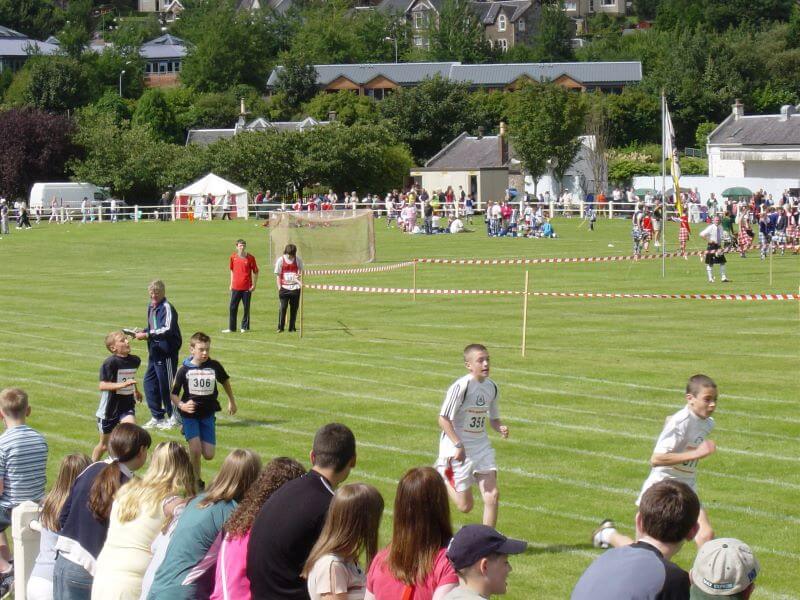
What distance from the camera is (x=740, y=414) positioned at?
690 inches

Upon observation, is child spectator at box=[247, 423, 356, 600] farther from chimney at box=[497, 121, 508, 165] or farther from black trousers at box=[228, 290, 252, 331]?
chimney at box=[497, 121, 508, 165]

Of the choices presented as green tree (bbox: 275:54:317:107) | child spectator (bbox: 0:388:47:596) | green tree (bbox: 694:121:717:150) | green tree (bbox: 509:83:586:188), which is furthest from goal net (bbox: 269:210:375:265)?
green tree (bbox: 275:54:317:107)

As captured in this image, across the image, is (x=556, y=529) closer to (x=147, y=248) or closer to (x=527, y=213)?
(x=147, y=248)

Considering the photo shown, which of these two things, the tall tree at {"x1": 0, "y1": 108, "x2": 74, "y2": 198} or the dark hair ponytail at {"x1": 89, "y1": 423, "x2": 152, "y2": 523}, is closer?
the dark hair ponytail at {"x1": 89, "y1": 423, "x2": 152, "y2": 523}

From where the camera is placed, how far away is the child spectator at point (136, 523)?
7.51 metres

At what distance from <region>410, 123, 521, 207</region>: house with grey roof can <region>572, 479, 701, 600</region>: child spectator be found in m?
78.7

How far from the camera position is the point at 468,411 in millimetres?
11578

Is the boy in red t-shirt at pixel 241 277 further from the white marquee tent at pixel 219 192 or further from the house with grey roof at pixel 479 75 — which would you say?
the house with grey roof at pixel 479 75

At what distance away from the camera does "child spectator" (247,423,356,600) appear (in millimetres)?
6699

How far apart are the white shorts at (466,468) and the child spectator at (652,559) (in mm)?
5314

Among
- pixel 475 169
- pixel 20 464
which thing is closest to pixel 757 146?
pixel 475 169

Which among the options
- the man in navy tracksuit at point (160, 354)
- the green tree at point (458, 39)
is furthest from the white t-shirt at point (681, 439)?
the green tree at point (458, 39)

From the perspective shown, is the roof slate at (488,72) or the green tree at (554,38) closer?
the roof slate at (488,72)

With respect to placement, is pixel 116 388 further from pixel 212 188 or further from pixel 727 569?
pixel 212 188
